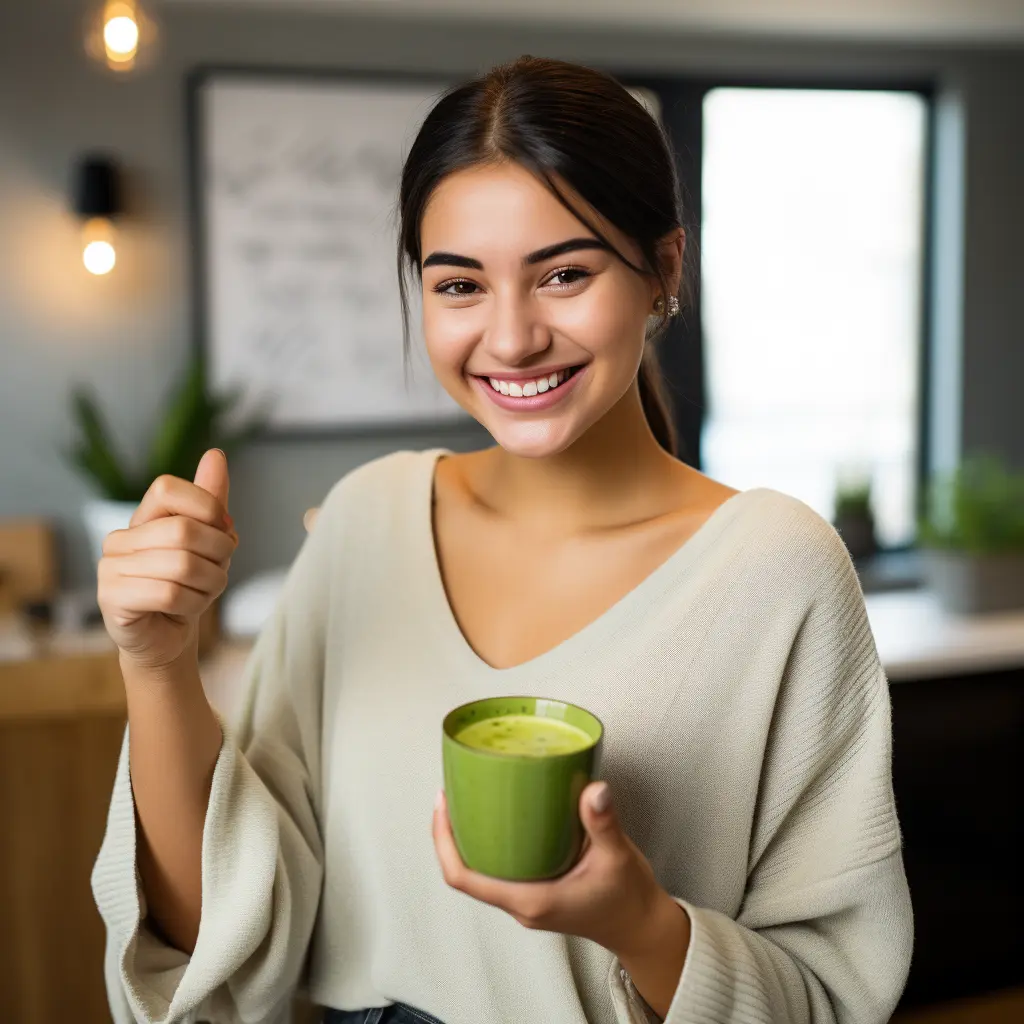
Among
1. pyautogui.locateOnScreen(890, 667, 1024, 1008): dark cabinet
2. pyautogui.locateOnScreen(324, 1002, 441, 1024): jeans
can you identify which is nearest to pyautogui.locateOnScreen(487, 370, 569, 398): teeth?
pyautogui.locateOnScreen(324, 1002, 441, 1024): jeans

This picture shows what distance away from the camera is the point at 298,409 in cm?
268

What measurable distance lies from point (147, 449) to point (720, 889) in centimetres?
200

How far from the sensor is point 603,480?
1.01 metres

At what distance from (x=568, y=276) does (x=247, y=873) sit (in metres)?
0.52

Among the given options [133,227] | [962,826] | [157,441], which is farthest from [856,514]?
[133,227]

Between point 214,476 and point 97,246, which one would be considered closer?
point 214,476

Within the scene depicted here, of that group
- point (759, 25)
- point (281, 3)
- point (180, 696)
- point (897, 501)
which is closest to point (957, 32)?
point (759, 25)

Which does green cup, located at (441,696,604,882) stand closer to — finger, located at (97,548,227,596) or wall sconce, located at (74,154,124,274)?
finger, located at (97,548,227,596)

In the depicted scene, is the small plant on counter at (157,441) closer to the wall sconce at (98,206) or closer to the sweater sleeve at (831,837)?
the wall sconce at (98,206)

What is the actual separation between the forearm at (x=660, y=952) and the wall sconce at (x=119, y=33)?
196 centimetres

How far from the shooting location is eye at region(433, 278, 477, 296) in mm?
846

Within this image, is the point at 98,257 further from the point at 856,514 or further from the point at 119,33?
the point at 856,514

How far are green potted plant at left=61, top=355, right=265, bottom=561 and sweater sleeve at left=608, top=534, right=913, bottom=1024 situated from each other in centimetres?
184

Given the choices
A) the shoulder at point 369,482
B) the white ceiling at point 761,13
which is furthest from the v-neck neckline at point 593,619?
the white ceiling at point 761,13
